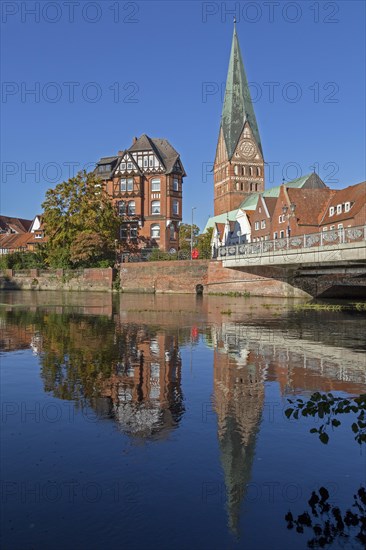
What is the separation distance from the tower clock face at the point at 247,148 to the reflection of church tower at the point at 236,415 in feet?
364

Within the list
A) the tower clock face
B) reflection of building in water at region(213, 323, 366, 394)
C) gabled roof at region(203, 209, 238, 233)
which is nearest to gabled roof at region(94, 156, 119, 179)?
gabled roof at region(203, 209, 238, 233)

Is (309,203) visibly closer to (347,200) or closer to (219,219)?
(347,200)

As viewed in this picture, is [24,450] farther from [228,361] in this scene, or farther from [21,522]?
[228,361]

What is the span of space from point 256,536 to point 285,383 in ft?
22.6

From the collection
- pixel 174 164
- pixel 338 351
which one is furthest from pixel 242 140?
pixel 338 351

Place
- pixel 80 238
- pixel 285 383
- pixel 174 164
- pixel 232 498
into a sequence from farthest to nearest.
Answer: pixel 174 164 < pixel 80 238 < pixel 285 383 < pixel 232 498

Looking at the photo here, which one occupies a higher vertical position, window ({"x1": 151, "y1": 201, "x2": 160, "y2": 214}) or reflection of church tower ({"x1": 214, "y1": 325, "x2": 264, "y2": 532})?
window ({"x1": 151, "y1": 201, "x2": 160, "y2": 214})

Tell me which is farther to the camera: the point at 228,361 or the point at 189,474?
the point at 228,361

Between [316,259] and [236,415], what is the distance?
24.5 m

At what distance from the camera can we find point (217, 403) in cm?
1038

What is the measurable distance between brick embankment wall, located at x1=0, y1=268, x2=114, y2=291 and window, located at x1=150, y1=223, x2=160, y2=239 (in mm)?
13818

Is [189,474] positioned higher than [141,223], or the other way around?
[141,223]

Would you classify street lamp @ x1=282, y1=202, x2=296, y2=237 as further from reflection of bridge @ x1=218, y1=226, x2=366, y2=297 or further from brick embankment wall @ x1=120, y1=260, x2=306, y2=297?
reflection of bridge @ x1=218, y1=226, x2=366, y2=297

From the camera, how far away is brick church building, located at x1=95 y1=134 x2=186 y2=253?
80.5 metres
